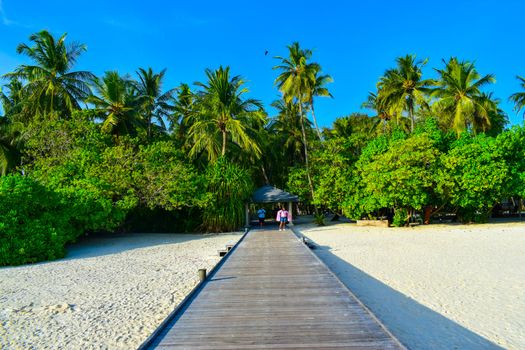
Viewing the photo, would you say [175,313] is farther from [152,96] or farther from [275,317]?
[152,96]

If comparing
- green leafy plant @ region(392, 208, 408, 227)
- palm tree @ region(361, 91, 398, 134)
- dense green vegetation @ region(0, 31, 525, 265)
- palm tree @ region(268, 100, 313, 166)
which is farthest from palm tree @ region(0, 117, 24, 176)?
palm tree @ region(361, 91, 398, 134)

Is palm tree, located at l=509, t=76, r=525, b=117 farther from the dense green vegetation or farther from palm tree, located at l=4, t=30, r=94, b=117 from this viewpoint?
palm tree, located at l=4, t=30, r=94, b=117

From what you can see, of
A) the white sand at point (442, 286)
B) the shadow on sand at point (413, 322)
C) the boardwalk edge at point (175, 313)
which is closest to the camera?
the boardwalk edge at point (175, 313)

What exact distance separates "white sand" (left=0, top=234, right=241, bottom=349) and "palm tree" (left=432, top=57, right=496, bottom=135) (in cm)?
2187

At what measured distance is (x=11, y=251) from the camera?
1159 cm

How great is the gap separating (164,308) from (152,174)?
41.8 feet

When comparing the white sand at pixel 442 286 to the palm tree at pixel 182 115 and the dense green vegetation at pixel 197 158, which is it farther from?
the palm tree at pixel 182 115

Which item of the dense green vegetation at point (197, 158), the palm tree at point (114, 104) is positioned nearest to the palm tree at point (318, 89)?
the dense green vegetation at point (197, 158)

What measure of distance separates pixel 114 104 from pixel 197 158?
7.98 m

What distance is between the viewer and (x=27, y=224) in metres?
12.2

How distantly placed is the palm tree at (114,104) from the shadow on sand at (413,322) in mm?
18585

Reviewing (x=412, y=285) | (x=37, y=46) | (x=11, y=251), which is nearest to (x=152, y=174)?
(x=11, y=251)

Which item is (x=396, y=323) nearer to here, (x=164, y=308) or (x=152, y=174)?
(x=164, y=308)

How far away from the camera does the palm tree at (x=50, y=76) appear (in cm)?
2184
